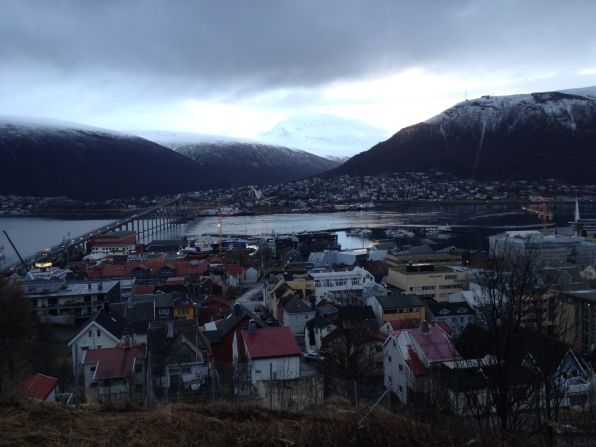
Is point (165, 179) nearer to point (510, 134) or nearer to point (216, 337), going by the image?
point (510, 134)

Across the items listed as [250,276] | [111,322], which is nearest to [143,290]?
[250,276]

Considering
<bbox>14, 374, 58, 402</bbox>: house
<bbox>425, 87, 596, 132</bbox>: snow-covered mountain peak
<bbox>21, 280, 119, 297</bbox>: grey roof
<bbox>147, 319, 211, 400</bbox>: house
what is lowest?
<bbox>21, 280, 119, 297</bbox>: grey roof

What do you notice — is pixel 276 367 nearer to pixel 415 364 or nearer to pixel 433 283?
pixel 415 364

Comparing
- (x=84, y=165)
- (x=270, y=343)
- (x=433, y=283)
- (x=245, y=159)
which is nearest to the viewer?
(x=270, y=343)

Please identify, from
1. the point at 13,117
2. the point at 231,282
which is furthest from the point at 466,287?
the point at 13,117

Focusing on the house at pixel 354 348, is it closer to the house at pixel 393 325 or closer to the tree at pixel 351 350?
the tree at pixel 351 350

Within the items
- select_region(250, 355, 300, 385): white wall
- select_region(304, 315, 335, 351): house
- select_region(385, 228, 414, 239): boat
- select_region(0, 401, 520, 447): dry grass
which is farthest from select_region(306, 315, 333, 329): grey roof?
select_region(385, 228, 414, 239): boat

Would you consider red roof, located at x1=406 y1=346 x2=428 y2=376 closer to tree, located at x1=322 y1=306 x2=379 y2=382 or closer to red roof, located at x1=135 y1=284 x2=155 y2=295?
tree, located at x1=322 y1=306 x2=379 y2=382
